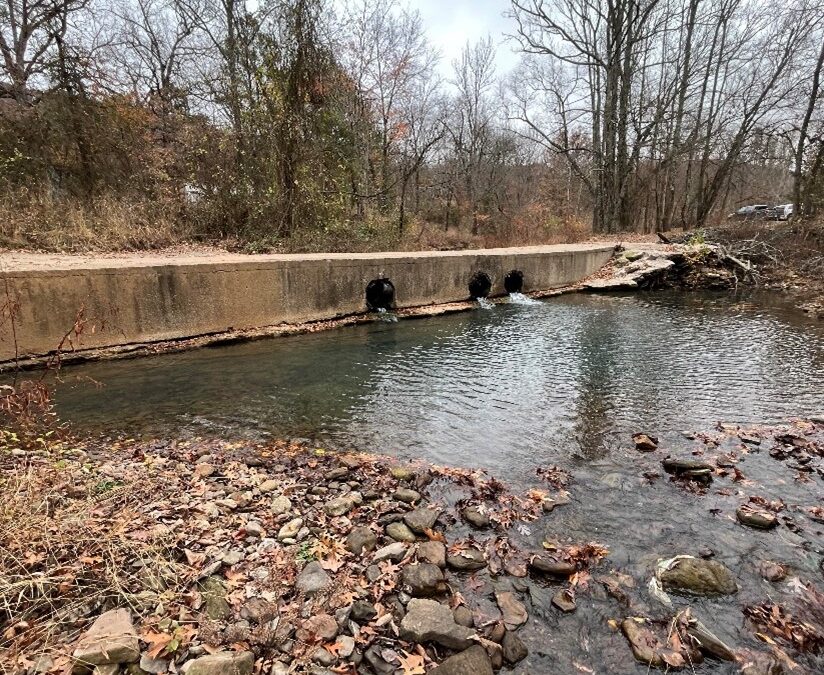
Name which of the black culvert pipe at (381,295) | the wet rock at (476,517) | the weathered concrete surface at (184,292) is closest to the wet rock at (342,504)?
the wet rock at (476,517)

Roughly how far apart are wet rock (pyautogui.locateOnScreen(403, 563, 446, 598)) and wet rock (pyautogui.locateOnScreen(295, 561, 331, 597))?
436 mm

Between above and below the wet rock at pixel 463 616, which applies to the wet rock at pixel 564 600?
below

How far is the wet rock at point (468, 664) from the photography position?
6.05ft

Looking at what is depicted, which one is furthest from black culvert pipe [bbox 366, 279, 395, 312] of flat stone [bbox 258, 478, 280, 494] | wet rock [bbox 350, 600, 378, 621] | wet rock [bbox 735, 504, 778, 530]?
wet rock [bbox 350, 600, 378, 621]

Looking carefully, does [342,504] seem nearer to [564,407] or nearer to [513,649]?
[513,649]

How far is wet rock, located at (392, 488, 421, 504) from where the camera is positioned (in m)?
3.09

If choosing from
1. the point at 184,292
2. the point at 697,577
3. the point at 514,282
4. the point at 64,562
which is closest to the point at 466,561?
the point at 697,577

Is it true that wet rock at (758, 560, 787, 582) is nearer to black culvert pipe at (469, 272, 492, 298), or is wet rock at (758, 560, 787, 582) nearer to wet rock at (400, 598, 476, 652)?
wet rock at (400, 598, 476, 652)

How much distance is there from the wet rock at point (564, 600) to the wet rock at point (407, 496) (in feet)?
3.71

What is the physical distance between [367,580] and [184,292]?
252 inches

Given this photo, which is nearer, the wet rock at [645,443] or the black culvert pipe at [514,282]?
the wet rock at [645,443]

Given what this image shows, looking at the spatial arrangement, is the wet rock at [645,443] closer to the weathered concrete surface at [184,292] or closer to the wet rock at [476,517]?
the wet rock at [476,517]

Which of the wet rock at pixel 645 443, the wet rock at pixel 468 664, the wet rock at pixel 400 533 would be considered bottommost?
the wet rock at pixel 468 664

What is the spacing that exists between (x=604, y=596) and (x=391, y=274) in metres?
8.25
